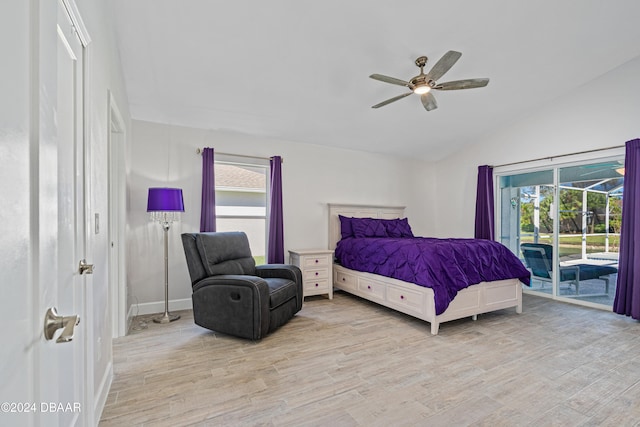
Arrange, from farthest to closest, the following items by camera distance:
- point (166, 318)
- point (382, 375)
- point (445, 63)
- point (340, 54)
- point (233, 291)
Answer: point (166, 318), point (340, 54), point (233, 291), point (445, 63), point (382, 375)

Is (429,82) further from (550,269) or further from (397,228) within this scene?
(550,269)

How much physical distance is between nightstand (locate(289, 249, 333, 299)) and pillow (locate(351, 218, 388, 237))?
0.71 metres

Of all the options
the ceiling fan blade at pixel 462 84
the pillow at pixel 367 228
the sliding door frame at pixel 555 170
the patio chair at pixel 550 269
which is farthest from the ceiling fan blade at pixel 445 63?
the patio chair at pixel 550 269

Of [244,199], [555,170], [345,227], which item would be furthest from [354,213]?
[555,170]

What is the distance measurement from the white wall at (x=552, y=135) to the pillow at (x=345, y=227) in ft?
7.68

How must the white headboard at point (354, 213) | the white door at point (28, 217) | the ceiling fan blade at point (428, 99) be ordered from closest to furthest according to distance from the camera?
the white door at point (28, 217) < the ceiling fan blade at point (428, 99) < the white headboard at point (354, 213)

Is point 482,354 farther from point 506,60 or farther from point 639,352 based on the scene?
point 506,60

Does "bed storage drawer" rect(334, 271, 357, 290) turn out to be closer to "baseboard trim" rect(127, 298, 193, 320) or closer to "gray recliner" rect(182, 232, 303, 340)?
"gray recliner" rect(182, 232, 303, 340)

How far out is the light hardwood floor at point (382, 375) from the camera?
1777 mm

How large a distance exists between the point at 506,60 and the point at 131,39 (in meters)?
3.89

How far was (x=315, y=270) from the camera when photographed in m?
4.22

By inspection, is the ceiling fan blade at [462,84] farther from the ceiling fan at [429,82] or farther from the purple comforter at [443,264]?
the purple comforter at [443,264]

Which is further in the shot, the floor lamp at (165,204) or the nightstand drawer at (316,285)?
the nightstand drawer at (316,285)

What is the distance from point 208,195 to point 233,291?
1563 mm
